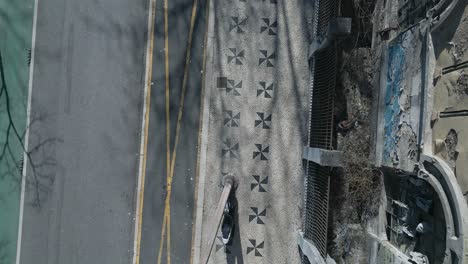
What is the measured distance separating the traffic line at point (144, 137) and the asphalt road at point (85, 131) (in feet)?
0.45

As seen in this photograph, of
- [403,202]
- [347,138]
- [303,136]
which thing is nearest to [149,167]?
[303,136]

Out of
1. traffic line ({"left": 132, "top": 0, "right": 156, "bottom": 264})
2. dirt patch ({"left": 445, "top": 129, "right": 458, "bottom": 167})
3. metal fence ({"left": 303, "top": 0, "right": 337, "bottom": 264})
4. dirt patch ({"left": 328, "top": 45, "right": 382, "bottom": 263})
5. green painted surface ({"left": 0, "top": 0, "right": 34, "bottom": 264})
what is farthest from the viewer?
traffic line ({"left": 132, "top": 0, "right": 156, "bottom": 264})

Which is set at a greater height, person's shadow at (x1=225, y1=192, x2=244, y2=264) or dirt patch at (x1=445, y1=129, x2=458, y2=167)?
dirt patch at (x1=445, y1=129, x2=458, y2=167)

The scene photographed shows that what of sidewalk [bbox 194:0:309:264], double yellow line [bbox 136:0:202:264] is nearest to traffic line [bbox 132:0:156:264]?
double yellow line [bbox 136:0:202:264]

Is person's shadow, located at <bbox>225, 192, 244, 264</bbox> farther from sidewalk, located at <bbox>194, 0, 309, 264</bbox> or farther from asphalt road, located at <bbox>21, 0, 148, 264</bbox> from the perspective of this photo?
asphalt road, located at <bbox>21, 0, 148, 264</bbox>

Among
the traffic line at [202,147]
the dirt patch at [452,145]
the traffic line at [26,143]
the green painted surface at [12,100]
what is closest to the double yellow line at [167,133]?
the traffic line at [202,147]

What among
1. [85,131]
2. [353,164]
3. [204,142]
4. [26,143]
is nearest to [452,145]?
[353,164]

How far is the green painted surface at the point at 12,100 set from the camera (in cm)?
1066

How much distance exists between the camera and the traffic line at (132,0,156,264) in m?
10.8

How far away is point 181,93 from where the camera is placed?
35.4 feet

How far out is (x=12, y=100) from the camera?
35.1 ft

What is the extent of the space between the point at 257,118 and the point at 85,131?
4641 millimetres

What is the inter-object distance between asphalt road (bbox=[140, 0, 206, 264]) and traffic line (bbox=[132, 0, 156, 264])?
0.35ft

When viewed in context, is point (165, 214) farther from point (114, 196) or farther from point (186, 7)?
point (186, 7)
